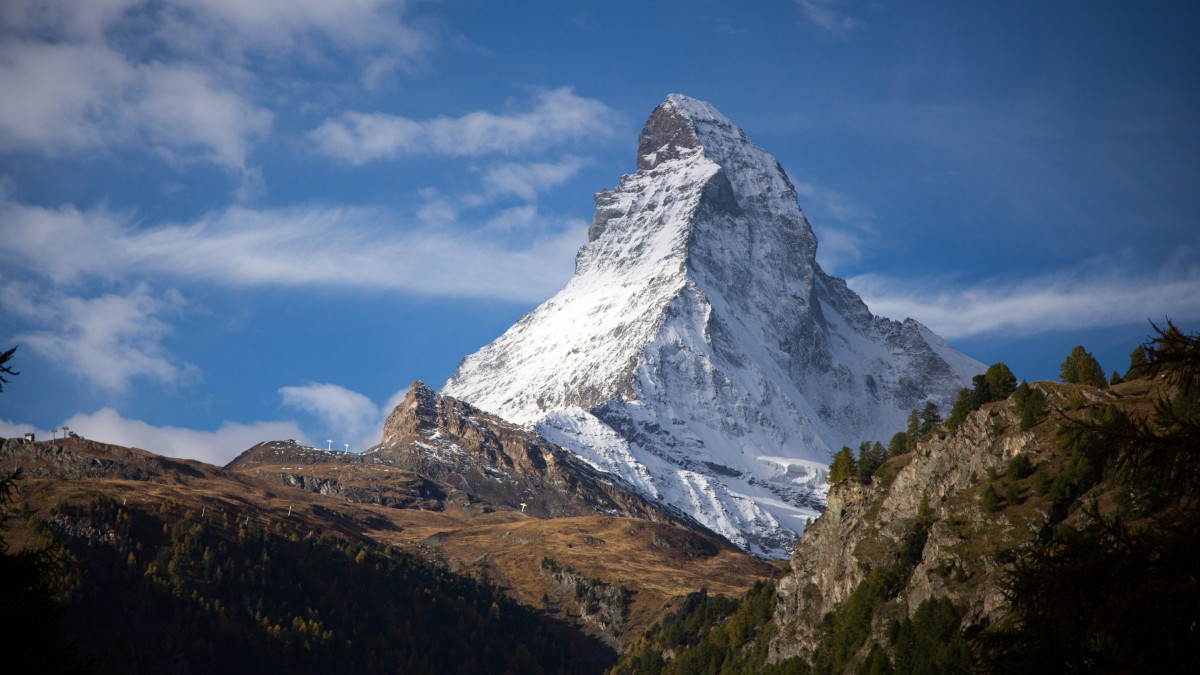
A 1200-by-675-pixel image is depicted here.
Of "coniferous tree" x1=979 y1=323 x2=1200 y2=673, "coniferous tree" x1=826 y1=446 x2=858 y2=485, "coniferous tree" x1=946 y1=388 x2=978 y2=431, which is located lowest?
"coniferous tree" x1=979 y1=323 x2=1200 y2=673

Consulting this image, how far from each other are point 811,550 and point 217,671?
11593 cm

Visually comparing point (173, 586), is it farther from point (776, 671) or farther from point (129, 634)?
point (776, 671)

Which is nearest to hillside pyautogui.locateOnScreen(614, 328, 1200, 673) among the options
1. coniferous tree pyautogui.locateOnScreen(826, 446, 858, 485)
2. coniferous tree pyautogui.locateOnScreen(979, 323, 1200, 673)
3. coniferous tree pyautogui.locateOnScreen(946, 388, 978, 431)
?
coniferous tree pyautogui.locateOnScreen(979, 323, 1200, 673)

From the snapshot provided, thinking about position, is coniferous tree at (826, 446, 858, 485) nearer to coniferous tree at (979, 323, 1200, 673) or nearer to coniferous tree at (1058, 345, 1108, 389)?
coniferous tree at (1058, 345, 1108, 389)

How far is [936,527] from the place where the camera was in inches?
3543

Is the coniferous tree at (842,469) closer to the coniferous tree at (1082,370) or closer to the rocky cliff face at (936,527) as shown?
the rocky cliff face at (936,527)

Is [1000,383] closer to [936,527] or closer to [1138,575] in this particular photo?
[936,527]

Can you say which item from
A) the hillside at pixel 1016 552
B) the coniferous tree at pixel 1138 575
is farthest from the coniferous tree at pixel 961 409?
the coniferous tree at pixel 1138 575

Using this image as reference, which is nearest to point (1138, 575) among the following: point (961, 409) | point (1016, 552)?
point (1016, 552)

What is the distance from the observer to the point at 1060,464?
8425 centimetres

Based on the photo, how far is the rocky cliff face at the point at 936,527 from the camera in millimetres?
82500

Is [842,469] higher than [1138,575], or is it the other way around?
[842,469]

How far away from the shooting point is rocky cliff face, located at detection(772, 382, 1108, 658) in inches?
3248

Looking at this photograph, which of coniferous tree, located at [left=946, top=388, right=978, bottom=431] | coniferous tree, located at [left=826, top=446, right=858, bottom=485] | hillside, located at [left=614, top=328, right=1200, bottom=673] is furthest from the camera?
coniferous tree, located at [left=826, top=446, right=858, bottom=485]
